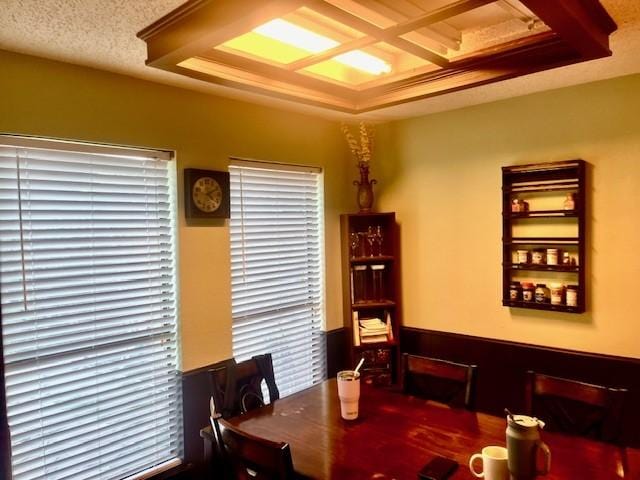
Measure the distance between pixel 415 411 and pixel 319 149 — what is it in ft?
7.07

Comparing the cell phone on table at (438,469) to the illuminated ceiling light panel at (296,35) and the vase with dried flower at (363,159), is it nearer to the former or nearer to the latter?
the illuminated ceiling light panel at (296,35)

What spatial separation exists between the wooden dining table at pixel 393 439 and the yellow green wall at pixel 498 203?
1.23 m

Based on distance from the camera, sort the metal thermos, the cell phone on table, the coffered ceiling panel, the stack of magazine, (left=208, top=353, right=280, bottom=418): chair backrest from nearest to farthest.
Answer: the metal thermos, the cell phone on table, the coffered ceiling panel, (left=208, top=353, right=280, bottom=418): chair backrest, the stack of magazine

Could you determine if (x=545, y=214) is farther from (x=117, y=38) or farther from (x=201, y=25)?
(x=117, y=38)

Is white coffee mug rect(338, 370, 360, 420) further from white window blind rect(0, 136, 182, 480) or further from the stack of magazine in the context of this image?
the stack of magazine

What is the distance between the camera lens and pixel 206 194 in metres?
2.81

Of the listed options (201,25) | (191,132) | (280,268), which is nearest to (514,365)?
(280,268)

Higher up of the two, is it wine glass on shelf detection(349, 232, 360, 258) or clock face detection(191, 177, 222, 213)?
clock face detection(191, 177, 222, 213)

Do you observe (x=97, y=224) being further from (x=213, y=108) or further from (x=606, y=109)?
(x=606, y=109)

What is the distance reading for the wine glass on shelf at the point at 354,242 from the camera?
361 cm

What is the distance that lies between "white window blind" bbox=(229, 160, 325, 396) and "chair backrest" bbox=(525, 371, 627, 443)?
1.75 meters

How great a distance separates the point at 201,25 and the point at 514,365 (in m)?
2.77

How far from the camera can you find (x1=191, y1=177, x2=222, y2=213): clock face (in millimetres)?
2754

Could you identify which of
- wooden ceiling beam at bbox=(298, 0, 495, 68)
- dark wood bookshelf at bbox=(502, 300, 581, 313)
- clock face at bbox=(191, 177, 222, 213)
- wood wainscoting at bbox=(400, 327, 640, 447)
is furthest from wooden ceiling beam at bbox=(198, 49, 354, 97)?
wood wainscoting at bbox=(400, 327, 640, 447)
